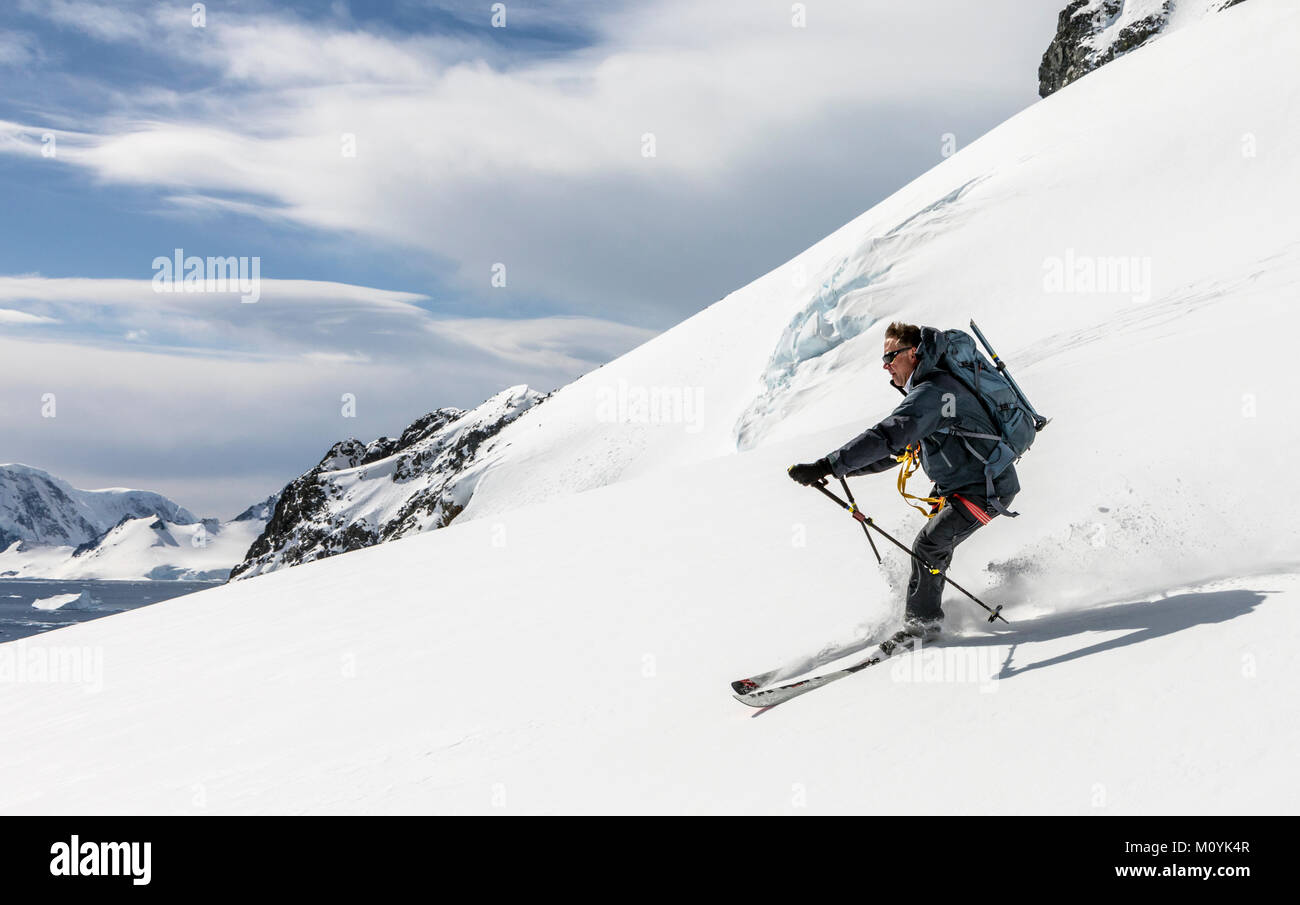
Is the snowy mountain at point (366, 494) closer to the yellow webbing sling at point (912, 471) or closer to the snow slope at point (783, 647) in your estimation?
the snow slope at point (783, 647)

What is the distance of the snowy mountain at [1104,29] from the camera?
73.1 meters

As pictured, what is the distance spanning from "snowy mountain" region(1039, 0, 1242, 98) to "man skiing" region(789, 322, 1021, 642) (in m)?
82.1

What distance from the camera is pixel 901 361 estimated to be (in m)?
4.99

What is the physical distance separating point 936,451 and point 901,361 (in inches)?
22.0

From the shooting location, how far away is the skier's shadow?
4273mm

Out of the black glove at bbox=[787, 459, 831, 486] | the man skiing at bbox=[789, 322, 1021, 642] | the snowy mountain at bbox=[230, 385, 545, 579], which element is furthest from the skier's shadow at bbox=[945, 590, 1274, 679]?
the snowy mountain at bbox=[230, 385, 545, 579]

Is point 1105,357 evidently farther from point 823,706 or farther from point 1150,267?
point 823,706

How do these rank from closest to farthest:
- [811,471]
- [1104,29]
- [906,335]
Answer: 1. [811,471]
2. [906,335]
3. [1104,29]

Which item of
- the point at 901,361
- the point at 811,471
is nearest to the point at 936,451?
the point at 901,361

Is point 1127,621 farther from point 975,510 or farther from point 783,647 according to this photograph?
point 783,647

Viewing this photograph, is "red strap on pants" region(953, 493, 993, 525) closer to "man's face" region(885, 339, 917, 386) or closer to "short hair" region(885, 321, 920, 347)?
"man's face" region(885, 339, 917, 386)

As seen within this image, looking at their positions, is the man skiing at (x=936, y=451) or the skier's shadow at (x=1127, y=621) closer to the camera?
the skier's shadow at (x=1127, y=621)

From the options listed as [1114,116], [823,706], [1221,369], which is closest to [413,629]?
[823,706]

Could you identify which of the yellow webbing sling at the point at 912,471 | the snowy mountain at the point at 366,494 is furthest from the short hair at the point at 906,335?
the snowy mountain at the point at 366,494
